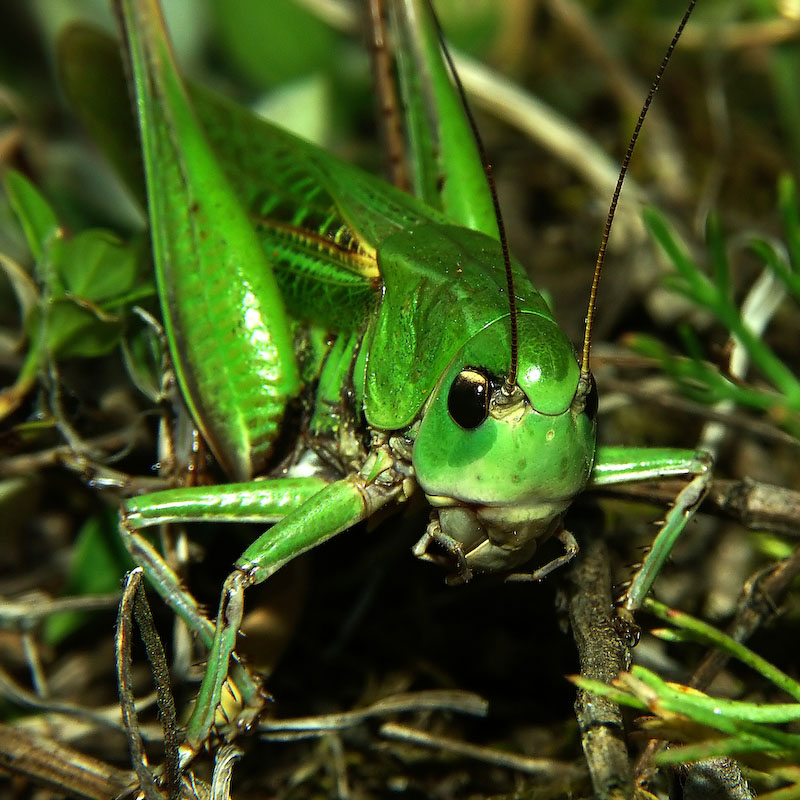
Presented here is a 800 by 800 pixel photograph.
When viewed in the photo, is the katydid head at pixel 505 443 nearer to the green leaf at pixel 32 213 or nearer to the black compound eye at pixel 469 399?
the black compound eye at pixel 469 399

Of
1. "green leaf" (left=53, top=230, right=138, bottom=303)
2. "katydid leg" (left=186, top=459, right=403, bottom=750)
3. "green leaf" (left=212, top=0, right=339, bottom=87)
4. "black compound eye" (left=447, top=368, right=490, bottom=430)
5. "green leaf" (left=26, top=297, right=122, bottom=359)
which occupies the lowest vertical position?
"katydid leg" (left=186, top=459, right=403, bottom=750)

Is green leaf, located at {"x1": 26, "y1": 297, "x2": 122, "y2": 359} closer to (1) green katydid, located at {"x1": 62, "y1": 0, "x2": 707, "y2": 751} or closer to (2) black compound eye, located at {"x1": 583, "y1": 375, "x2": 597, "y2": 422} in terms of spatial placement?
(1) green katydid, located at {"x1": 62, "y1": 0, "x2": 707, "y2": 751}

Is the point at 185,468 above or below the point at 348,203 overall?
below

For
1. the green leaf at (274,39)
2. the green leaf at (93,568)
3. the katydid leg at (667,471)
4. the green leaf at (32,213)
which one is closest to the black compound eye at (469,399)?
the katydid leg at (667,471)

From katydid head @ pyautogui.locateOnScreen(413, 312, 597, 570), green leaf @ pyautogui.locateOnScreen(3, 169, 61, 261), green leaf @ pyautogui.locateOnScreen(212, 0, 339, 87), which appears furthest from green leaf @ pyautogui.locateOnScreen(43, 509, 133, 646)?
green leaf @ pyautogui.locateOnScreen(212, 0, 339, 87)

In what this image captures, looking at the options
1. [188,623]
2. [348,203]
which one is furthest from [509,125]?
[188,623]

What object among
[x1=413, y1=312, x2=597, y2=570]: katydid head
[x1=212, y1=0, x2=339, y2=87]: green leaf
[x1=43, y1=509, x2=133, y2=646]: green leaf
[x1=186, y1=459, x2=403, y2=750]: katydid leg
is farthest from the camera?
[x1=212, y1=0, x2=339, y2=87]: green leaf

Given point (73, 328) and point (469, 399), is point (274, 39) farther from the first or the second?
point (469, 399)

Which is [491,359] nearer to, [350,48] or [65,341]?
[65,341]
